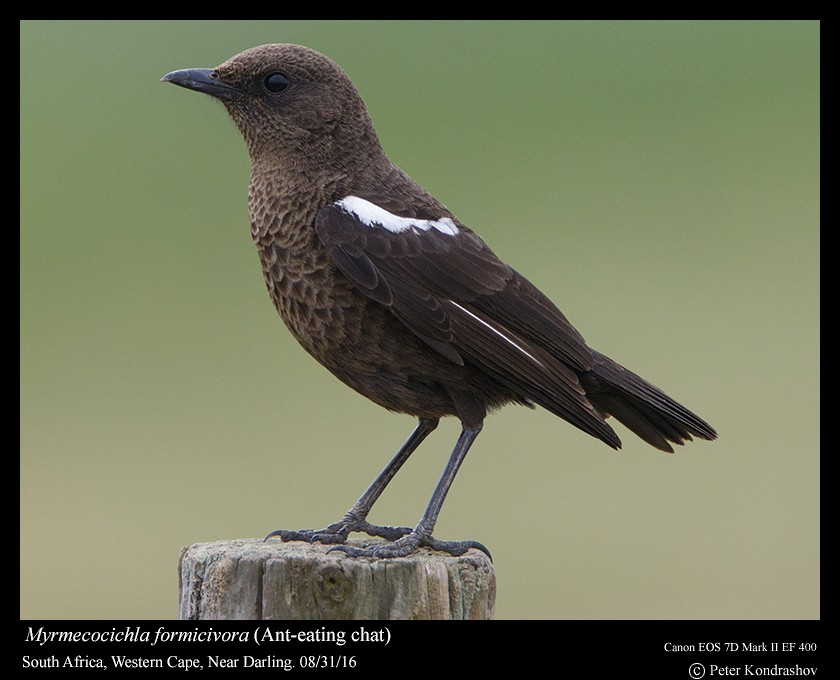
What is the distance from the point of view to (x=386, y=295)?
5.11 metres

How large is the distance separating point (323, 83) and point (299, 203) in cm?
74

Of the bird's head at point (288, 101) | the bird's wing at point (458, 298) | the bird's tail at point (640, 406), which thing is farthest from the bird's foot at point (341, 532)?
the bird's head at point (288, 101)

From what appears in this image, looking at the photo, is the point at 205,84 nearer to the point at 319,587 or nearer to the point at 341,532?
the point at 341,532

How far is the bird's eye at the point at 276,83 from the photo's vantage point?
225 inches

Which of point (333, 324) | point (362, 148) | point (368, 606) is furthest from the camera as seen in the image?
point (362, 148)

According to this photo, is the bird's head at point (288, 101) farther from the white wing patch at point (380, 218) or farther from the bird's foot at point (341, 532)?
the bird's foot at point (341, 532)

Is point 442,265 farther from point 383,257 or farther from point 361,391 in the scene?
point 361,391

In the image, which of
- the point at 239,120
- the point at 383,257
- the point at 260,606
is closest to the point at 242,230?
the point at 239,120

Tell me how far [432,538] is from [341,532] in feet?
1.55

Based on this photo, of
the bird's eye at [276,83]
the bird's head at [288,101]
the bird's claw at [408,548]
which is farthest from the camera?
the bird's eye at [276,83]

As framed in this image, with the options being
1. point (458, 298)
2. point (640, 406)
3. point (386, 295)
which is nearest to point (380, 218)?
point (386, 295)

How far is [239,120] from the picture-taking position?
5.79 m

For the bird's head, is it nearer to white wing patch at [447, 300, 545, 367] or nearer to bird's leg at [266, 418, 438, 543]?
white wing patch at [447, 300, 545, 367]

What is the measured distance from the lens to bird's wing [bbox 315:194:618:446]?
5133 mm
